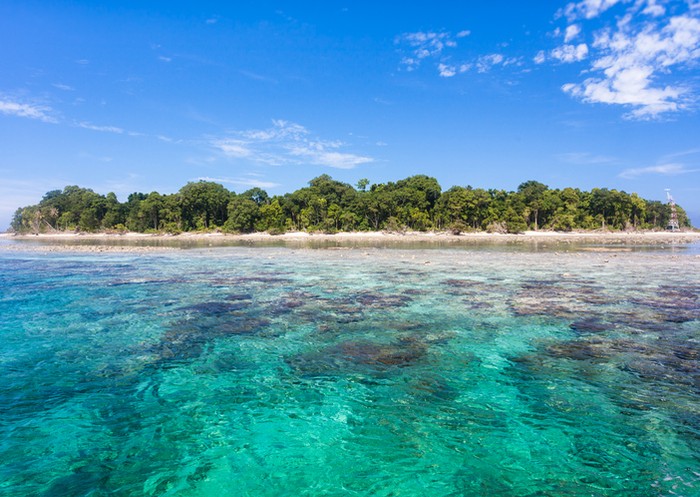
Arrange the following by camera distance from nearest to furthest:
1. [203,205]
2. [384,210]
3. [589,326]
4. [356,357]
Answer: [356,357]
[589,326]
[384,210]
[203,205]

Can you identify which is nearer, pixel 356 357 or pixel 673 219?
pixel 356 357

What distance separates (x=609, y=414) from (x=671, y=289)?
17191 millimetres

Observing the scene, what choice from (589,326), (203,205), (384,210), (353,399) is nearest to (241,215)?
(203,205)

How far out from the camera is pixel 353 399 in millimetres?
7809

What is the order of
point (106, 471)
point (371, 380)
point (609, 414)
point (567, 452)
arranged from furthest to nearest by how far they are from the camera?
point (371, 380) → point (609, 414) → point (567, 452) → point (106, 471)

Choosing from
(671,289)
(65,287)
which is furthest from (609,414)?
(65,287)


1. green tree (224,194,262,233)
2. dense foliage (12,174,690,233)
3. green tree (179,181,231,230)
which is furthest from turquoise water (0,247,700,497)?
green tree (179,181,231,230)

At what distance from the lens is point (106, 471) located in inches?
220

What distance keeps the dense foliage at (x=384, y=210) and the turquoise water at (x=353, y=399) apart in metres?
101

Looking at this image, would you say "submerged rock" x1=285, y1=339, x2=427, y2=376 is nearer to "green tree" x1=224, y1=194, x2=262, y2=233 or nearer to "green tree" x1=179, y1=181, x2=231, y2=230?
"green tree" x1=224, y1=194, x2=262, y2=233

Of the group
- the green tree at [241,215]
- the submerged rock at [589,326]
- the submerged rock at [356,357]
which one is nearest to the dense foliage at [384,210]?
the green tree at [241,215]

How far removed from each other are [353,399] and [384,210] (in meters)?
114

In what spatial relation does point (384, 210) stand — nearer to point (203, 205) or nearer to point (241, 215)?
point (241, 215)

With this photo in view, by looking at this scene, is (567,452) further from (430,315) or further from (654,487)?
(430,315)
